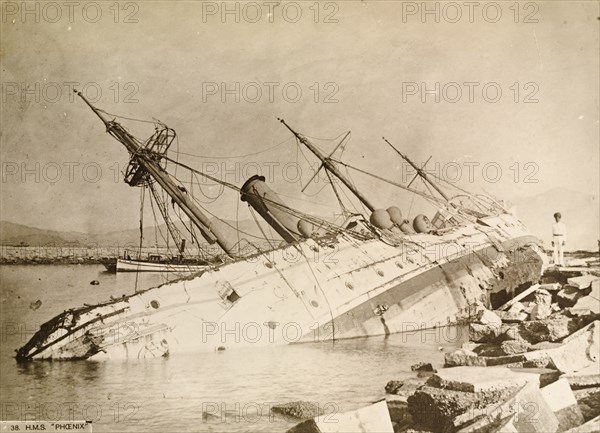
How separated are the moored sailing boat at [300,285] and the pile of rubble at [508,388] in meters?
1.07

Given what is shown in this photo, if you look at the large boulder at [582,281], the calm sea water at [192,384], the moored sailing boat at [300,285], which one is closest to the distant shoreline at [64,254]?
the large boulder at [582,281]

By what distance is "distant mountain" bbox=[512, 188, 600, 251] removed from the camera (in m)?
5.71

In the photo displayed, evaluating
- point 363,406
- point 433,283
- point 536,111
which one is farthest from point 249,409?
point 536,111

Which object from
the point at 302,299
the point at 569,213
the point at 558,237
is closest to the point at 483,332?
the point at 558,237

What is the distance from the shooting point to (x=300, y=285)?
6035mm

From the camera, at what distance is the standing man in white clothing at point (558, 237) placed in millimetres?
5955

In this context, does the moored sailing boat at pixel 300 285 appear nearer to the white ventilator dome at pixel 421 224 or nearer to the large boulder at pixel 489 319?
the white ventilator dome at pixel 421 224

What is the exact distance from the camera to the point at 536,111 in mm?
5715

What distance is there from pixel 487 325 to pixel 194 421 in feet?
10.2

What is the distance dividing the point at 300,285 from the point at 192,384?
1.48 m

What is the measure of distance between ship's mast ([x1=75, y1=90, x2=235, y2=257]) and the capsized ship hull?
507 millimetres

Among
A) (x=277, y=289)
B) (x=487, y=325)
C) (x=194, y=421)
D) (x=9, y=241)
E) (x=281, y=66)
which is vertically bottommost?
(x=194, y=421)

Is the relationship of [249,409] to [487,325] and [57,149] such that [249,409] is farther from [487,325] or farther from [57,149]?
[57,149]

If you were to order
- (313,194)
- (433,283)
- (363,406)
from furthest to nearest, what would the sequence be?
(433,283)
(313,194)
(363,406)
